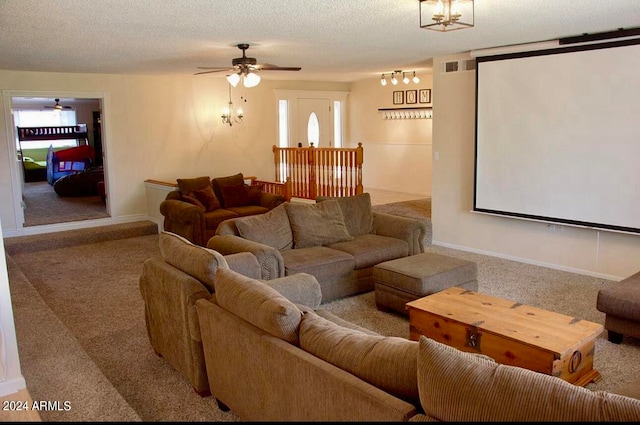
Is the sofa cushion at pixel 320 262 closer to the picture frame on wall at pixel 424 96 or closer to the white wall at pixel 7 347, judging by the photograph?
the white wall at pixel 7 347

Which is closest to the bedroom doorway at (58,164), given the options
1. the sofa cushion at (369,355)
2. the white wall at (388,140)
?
the white wall at (388,140)

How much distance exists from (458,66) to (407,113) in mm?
3690

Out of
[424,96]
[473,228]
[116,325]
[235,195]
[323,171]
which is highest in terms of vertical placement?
[424,96]

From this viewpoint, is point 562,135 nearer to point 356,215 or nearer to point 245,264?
point 356,215

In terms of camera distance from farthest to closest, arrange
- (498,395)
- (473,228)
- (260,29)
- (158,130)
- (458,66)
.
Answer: (158,130) → (473,228) → (458,66) → (260,29) → (498,395)

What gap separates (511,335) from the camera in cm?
309

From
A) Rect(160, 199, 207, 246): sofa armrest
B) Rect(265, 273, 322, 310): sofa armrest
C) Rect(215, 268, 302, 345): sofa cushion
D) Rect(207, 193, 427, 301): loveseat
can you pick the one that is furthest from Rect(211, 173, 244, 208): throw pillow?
Rect(215, 268, 302, 345): sofa cushion

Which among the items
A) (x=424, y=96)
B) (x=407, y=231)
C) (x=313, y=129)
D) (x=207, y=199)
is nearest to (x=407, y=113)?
(x=424, y=96)

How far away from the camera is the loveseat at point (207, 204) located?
6.78m

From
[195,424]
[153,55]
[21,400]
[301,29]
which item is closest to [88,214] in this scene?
[153,55]

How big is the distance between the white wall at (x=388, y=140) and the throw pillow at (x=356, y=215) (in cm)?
455

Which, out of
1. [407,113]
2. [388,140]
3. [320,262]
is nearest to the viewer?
[320,262]

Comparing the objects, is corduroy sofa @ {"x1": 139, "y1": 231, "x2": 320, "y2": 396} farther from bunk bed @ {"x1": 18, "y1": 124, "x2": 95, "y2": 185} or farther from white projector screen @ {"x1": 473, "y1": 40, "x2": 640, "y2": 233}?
bunk bed @ {"x1": 18, "y1": 124, "x2": 95, "y2": 185}

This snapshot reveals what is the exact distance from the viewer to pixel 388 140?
10.6 meters
